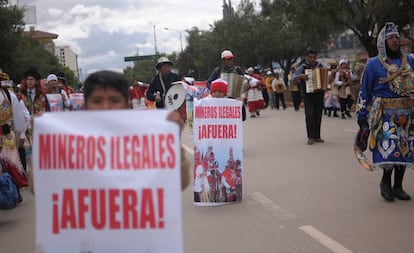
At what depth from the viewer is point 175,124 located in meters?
2.50

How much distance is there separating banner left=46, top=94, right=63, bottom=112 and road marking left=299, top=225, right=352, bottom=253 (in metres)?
5.18

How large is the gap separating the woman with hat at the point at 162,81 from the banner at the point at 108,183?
655 centimetres

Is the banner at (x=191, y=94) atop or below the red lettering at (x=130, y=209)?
atop

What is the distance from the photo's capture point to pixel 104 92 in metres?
2.67

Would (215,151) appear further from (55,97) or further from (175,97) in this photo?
(55,97)

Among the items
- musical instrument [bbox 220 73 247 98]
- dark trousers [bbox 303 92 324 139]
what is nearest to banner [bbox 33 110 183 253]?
musical instrument [bbox 220 73 247 98]

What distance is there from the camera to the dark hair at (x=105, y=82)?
105 inches

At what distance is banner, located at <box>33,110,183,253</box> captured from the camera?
2.42 m

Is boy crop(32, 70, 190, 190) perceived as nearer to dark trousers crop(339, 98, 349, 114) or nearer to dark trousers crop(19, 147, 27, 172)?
dark trousers crop(19, 147, 27, 172)

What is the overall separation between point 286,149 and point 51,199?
8.54 metres

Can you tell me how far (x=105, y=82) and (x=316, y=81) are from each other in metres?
8.75

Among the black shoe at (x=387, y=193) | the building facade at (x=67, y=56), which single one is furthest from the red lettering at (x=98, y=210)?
the building facade at (x=67, y=56)

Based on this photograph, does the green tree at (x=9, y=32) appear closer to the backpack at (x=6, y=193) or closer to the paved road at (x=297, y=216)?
the paved road at (x=297, y=216)

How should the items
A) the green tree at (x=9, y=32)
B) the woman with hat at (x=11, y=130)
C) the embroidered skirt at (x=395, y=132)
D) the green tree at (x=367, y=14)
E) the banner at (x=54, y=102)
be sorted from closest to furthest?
1. the embroidered skirt at (x=395, y=132)
2. the woman with hat at (x=11, y=130)
3. the banner at (x=54, y=102)
4. the green tree at (x=367, y=14)
5. the green tree at (x=9, y=32)
